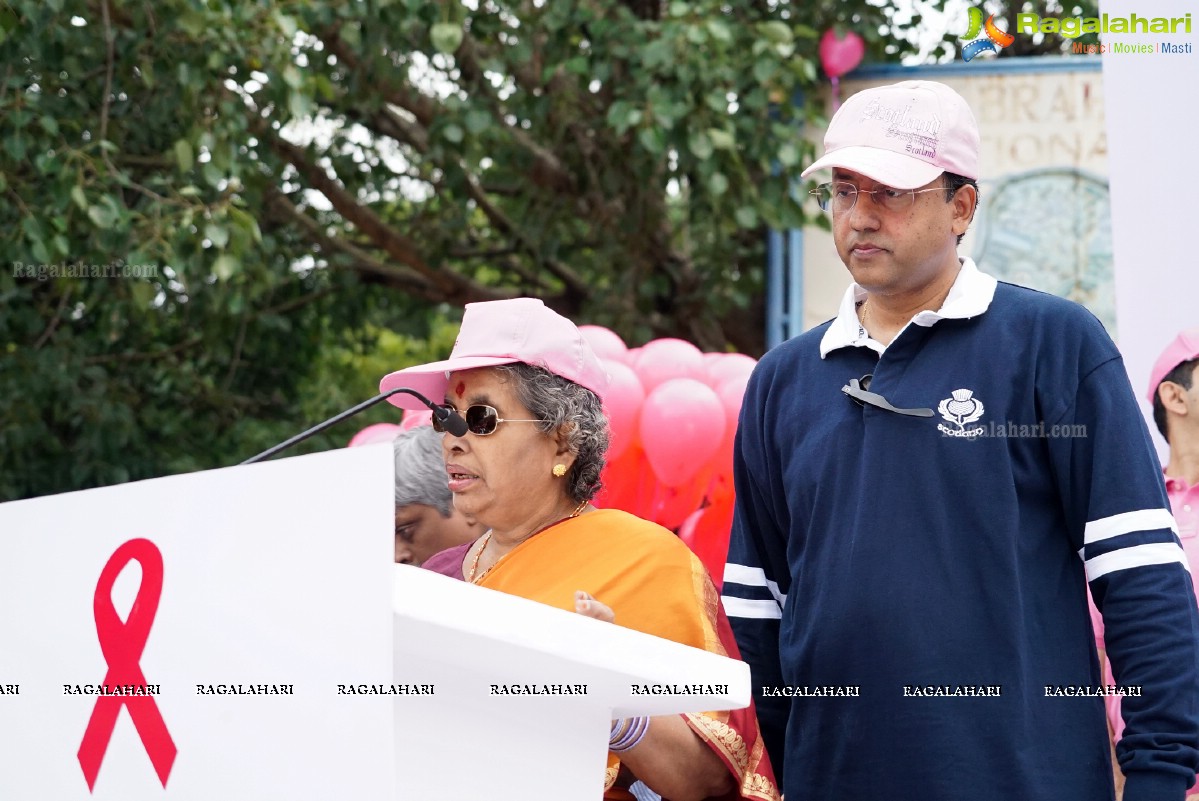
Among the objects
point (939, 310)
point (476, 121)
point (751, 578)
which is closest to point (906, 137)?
point (939, 310)

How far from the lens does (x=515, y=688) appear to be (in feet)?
4.94

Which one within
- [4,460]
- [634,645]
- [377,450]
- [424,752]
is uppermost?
[377,450]

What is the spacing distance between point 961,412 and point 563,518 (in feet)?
2.45

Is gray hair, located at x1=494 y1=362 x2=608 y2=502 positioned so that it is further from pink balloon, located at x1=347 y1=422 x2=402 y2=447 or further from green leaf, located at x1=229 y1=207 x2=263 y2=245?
green leaf, located at x1=229 y1=207 x2=263 y2=245

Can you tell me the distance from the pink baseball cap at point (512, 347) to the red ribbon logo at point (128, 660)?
2.88ft

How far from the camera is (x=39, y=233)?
17.2ft

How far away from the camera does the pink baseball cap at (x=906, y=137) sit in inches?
80.7

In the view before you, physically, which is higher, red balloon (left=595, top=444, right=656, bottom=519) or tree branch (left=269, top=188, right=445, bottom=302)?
tree branch (left=269, top=188, right=445, bottom=302)

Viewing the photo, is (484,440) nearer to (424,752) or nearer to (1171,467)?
(424,752)

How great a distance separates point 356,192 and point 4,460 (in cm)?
221

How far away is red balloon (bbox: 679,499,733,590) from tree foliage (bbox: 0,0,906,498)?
1.77 m

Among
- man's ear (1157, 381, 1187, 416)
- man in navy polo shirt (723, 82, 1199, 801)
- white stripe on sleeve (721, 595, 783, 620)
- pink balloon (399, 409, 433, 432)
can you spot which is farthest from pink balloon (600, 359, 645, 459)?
man in navy polo shirt (723, 82, 1199, 801)

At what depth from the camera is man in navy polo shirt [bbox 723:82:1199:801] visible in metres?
1.89

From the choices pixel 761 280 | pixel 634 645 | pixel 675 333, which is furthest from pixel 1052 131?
pixel 634 645
